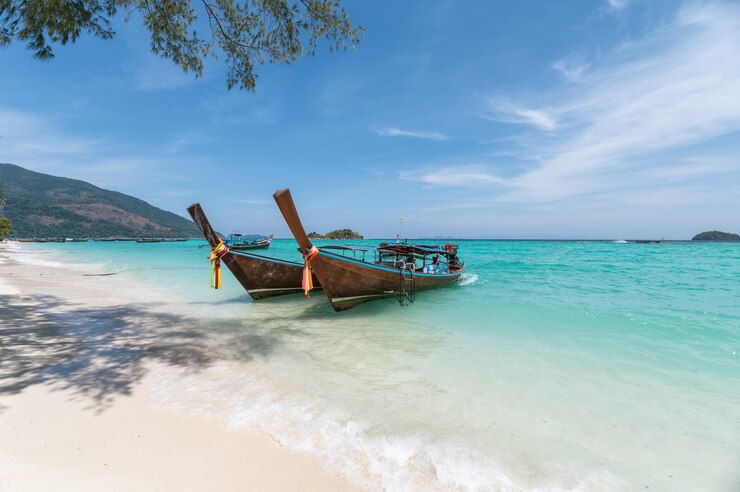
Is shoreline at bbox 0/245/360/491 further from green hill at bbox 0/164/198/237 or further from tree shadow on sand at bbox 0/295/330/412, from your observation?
green hill at bbox 0/164/198/237

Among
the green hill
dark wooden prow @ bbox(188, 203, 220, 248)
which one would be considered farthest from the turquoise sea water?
the green hill

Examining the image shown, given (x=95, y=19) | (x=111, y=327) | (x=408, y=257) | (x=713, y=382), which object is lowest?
(x=713, y=382)

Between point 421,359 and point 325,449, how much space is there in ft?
12.3

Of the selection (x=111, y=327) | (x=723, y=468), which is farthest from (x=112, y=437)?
(x=723, y=468)

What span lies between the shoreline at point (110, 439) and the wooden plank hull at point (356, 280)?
5547 millimetres

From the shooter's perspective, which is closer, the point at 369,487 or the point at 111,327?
the point at 369,487

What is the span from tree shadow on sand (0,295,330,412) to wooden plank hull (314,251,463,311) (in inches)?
74.5

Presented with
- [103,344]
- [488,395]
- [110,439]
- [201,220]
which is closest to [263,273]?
[201,220]

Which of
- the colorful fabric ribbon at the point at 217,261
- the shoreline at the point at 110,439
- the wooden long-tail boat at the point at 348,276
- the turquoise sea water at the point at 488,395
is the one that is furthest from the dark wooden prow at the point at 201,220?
the shoreline at the point at 110,439

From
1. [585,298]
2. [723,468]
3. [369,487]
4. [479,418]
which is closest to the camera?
[369,487]

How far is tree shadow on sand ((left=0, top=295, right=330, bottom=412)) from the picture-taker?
4812 mm

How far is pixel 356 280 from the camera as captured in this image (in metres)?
11.0

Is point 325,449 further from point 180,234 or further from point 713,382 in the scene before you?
point 180,234

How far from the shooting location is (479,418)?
468 cm
